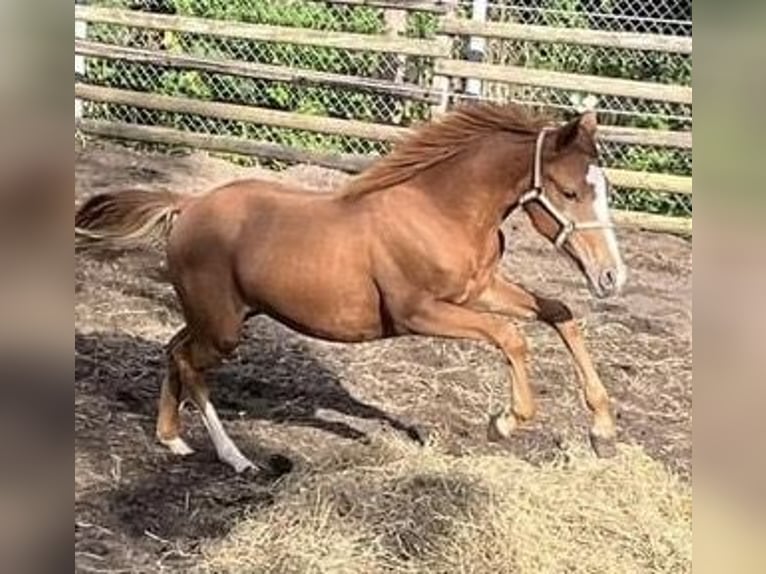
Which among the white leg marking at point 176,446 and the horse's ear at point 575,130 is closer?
the horse's ear at point 575,130

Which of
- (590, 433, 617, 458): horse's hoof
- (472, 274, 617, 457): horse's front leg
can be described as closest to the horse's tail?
(472, 274, 617, 457): horse's front leg

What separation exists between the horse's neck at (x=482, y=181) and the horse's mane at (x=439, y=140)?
18 mm

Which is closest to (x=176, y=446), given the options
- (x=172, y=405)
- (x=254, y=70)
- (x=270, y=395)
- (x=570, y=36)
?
(x=172, y=405)

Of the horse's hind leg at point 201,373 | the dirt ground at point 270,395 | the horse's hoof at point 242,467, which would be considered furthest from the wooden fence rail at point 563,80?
the horse's hoof at point 242,467

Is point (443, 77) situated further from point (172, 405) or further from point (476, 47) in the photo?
point (172, 405)

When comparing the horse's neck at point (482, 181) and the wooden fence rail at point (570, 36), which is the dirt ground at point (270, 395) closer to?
the horse's neck at point (482, 181)

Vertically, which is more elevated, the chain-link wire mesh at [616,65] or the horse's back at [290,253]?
the chain-link wire mesh at [616,65]

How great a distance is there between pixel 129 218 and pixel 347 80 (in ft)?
1.62

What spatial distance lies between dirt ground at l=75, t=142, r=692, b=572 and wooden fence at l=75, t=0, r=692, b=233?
2.1 inches

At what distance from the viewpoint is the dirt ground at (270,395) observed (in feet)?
8.43

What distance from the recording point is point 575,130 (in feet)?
8.23

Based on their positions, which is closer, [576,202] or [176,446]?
[576,202]

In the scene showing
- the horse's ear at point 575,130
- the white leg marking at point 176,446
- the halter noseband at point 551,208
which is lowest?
the white leg marking at point 176,446
